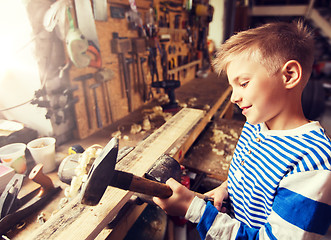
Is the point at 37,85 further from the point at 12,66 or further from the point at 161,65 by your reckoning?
the point at 161,65

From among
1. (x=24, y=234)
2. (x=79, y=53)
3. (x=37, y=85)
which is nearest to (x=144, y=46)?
(x=79, y=53)

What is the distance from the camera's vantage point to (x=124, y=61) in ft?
6.96

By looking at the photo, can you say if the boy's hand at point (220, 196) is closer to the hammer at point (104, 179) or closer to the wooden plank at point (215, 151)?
the wooden plank at point (215, 151)

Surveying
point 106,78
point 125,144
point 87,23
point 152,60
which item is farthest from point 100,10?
point 125,144

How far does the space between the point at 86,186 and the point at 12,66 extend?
1339 mm

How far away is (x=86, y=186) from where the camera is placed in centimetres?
63

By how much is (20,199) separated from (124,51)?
1.52m

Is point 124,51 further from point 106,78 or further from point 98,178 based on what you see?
point 98,178

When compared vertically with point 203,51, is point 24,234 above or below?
below

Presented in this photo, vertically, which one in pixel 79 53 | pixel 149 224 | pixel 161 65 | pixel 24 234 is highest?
pixel 79 53

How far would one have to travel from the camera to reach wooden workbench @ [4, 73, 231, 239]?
28.7 inches

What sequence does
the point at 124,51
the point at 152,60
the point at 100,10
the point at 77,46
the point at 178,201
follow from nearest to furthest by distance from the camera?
the point at 178,201 → the point at 77,46 → the point at 100,10 → the point at 124,51 → the point at 152,60

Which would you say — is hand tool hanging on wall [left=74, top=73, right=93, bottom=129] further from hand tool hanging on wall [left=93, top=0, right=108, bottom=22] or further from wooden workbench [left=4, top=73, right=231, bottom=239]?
hand tool hanging on wall [left=93, top=0, right=108, bottom=22]

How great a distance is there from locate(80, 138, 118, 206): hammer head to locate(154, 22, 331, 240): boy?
0.33 meters
